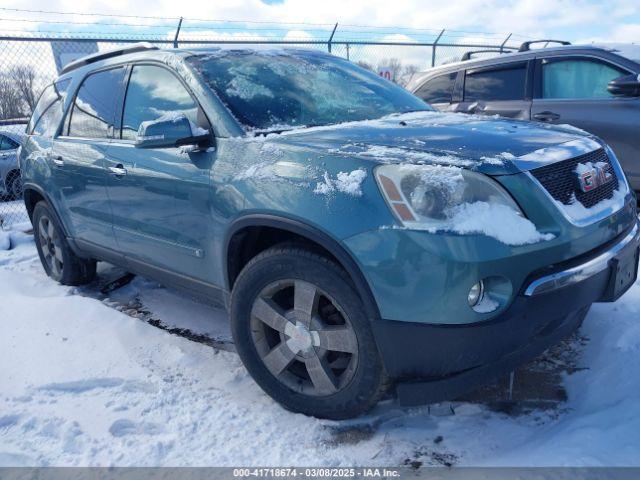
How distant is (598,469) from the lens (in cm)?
190

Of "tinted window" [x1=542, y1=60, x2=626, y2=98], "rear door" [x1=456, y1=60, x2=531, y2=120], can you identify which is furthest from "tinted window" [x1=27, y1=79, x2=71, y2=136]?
"tinted window" [x1=542, y1=60, x2=626, y2=98]

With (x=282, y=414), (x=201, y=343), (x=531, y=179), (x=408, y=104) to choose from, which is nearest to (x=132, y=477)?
(x=282, y=414)

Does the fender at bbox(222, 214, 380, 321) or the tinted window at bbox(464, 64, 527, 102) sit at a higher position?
the tinted window at bbox(464, 64, 527, 102)

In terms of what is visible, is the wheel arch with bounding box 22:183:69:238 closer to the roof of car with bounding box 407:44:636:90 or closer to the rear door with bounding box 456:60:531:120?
the rear door with bounding box 456:60:531:120

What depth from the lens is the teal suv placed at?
1.89m

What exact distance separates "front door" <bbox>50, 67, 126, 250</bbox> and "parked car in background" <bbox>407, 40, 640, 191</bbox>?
10.2 feet

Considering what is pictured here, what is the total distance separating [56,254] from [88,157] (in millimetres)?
1376

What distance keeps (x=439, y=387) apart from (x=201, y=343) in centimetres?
175

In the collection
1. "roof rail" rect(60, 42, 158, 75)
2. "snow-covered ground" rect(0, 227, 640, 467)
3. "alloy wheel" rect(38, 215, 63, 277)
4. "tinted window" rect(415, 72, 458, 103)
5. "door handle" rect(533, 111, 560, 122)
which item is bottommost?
"snow-covered ground" rect(0, 227, 640, 467)

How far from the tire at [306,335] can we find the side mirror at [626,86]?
3.85 meters

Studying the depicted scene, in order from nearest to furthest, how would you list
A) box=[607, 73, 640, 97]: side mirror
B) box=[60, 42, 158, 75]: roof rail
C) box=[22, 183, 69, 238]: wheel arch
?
box=[60, 42, 158, 75]: roof rail, box=[22, 183, 69, 238]: wheel arch, box=[607, 73, 640, 97]: side mirror

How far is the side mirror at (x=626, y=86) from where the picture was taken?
4537 mm

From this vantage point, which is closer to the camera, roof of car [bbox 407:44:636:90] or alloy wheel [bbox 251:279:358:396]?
alloy wheel [bbox 251:279:358:396]

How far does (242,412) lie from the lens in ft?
8.16
